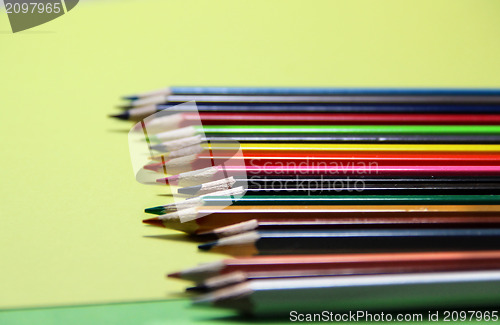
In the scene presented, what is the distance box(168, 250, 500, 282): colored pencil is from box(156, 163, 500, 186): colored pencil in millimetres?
118

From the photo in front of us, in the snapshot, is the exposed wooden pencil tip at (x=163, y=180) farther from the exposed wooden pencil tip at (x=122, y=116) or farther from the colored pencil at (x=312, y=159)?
the exposed wooden pencil tip at (x=122, y=116)

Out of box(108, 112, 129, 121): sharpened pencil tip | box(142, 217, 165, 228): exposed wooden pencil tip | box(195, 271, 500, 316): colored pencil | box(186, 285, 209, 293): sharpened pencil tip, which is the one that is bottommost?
box(195, 271, 500, 316): colored pencil

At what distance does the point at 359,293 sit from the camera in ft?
1.34

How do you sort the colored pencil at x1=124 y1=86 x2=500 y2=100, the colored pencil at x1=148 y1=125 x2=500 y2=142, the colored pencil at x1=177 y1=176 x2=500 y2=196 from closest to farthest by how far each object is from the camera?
1. the colored pencil at x1=177 y1=176 x2=500 y2=196
2. the colored pencil at x1=148 y1=125 x2=500 y2=142
3. the colored pencil at x1=124 y1=86 x2=500 y2=100

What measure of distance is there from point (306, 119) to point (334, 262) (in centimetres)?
29

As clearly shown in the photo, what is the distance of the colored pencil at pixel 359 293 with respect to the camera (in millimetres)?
395

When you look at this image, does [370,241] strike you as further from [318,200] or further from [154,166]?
[154,166]

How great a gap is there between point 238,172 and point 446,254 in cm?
20

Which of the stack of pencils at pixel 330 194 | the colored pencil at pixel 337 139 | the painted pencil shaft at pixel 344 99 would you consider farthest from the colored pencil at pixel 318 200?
the painted pencil shaft at pixel 344 99

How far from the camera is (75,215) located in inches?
21.0

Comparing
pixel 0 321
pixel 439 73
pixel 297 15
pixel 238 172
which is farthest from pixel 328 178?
pixel 297 15

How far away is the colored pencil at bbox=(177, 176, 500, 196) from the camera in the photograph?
0.50m

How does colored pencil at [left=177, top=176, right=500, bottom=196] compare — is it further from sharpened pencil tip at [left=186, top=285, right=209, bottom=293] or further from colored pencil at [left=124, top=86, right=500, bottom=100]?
colored pencil at [left=124, top=86, right=500, bottom=100]

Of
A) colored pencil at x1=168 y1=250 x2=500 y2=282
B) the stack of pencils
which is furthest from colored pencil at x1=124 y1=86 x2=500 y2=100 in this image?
colored pencil at x1=168 y1=250 x2=500 y2=282
